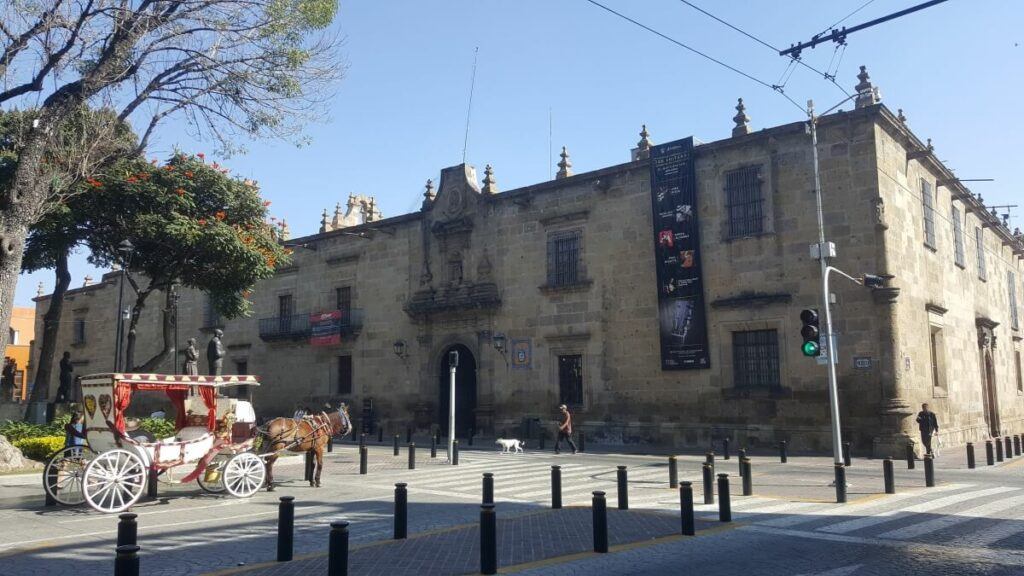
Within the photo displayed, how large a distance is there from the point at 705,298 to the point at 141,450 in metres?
16.9

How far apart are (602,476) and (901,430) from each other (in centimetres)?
914

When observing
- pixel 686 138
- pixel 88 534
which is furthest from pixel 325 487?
pixel 686 138

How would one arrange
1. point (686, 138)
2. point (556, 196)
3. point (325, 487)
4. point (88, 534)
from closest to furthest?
1. point (88, 534)
2. point (325, 487)
3. point (686, 138)
4. point (556, 196)

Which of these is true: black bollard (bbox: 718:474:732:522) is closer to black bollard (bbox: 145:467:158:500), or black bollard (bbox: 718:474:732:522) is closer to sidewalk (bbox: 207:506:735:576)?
sidewalk (bbox: 207:506:735:576)

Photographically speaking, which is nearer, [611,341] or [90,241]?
[90,241]

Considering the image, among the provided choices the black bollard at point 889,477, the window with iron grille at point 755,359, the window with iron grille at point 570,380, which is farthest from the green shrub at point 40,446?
the window with iron grille at point 755,359

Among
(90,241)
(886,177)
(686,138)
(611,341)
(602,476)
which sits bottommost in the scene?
(602,476)

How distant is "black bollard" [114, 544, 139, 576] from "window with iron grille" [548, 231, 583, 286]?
21.9 meters

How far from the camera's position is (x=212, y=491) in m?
12.7

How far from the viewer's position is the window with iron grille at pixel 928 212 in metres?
24.5

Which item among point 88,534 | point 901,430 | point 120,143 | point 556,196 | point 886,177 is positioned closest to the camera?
point 88,534

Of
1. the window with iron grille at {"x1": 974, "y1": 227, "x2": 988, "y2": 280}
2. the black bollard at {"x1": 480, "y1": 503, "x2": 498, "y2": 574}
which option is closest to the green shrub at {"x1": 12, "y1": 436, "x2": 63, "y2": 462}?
the black bollard at {"x1": 480, "y1": 503, "x2": 498, "y2": 574}

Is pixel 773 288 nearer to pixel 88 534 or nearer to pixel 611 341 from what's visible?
pixel 611 341

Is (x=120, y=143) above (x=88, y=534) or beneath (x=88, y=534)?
above
